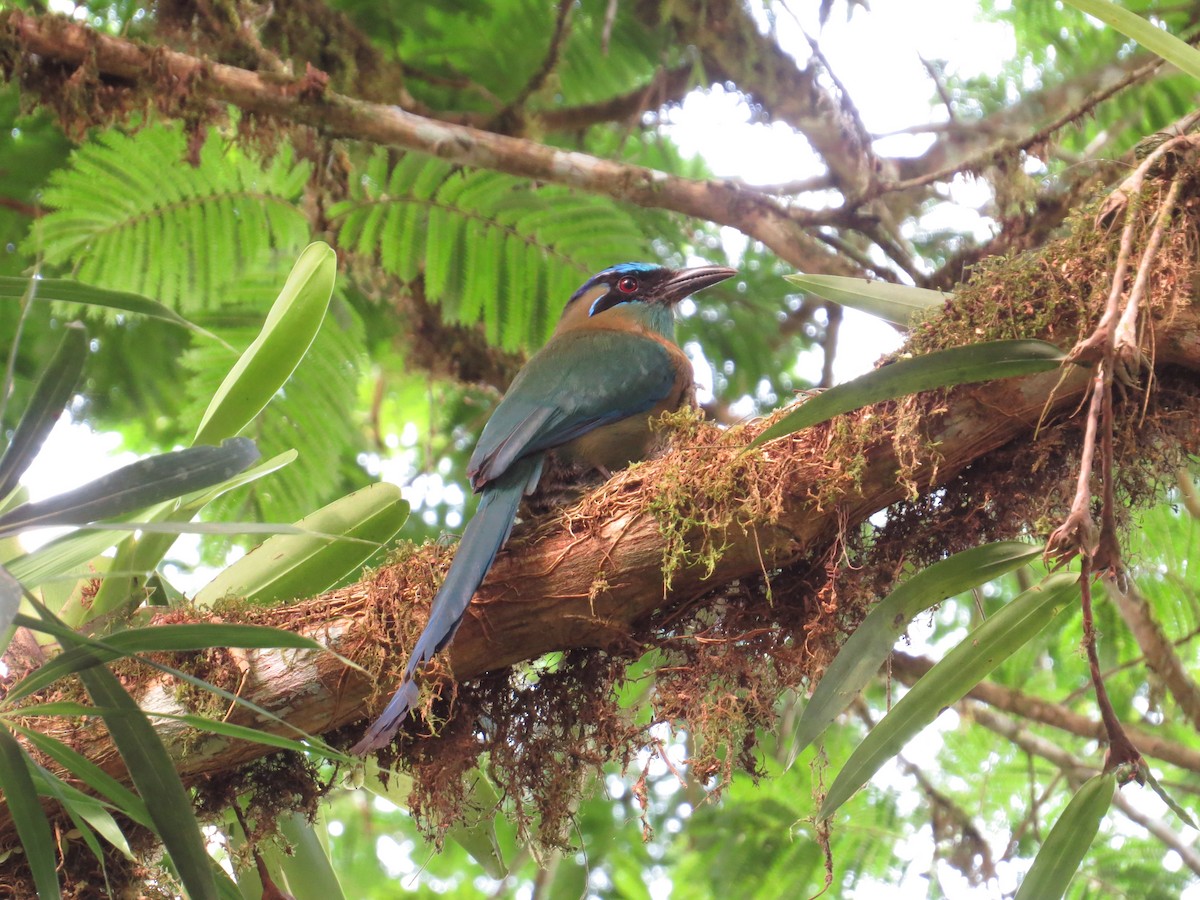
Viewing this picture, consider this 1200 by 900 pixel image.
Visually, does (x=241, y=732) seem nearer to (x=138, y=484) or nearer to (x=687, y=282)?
(x=138, y=484)

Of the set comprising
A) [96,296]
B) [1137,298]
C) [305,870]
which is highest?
[1137,298]

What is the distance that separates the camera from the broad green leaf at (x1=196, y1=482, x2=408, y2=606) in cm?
288

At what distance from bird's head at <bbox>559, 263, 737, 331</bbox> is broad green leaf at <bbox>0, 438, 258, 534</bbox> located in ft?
8.50

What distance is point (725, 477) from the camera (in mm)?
2279

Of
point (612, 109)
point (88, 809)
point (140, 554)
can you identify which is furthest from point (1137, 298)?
point (612, 109)

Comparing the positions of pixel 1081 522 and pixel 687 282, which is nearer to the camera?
pixel 1081 522

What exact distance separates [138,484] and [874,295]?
1611 mm

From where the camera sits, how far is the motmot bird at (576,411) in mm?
2299

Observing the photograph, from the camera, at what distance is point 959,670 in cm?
198

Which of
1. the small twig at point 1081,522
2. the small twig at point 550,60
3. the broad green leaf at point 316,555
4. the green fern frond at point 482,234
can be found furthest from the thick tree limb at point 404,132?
the small twig at point 1081,522

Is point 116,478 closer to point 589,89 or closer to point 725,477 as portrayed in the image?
point 725,477

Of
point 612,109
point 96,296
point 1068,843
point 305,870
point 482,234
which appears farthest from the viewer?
point 612,109

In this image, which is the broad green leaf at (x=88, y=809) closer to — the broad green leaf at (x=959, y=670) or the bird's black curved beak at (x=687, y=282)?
the broad green leaf at (x=959, y=670)

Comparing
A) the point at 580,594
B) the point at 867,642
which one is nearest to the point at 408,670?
the point at 580,594
